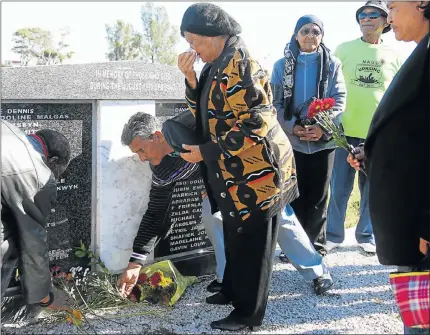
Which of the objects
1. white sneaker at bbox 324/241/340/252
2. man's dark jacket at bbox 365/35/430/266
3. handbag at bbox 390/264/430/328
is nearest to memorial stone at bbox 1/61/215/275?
white sneaker at bbox 324/241/340/252

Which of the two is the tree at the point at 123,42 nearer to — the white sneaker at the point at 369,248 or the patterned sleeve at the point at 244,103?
the white sneaker at the point at 369,248

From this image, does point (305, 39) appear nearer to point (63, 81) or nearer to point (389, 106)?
point (63, 81)

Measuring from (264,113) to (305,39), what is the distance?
1636mm

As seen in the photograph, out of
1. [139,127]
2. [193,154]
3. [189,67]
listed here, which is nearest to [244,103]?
[193,154]

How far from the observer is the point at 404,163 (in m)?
2.00

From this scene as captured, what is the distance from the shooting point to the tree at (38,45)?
36438mm

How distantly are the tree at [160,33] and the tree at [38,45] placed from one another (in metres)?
6.12

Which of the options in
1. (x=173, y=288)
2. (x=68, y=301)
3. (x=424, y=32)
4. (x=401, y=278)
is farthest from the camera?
(x=173, y=288)

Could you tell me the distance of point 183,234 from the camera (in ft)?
13.2

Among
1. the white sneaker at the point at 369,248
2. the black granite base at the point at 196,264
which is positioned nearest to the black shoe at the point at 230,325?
the black granite base at the point at 196,264

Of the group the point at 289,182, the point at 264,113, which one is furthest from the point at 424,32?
the point at 289,182

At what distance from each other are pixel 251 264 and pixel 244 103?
90 cm

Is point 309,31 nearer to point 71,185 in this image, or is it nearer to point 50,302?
point 71,185

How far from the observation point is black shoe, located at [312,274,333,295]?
3.62 metres
